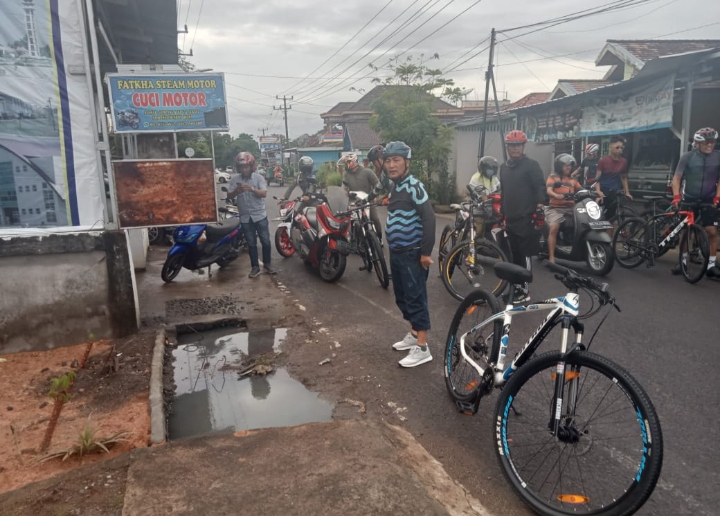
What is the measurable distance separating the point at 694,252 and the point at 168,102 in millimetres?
6935

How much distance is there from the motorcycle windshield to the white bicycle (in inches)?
181

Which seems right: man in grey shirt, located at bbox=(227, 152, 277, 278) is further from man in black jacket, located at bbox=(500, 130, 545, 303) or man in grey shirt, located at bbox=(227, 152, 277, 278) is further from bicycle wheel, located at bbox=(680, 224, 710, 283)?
bicycle wheel, located at bbox=(680, 224, 710, 283)

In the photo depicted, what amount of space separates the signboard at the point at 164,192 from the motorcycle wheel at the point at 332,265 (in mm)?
2619

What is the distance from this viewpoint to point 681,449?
11.1 feet

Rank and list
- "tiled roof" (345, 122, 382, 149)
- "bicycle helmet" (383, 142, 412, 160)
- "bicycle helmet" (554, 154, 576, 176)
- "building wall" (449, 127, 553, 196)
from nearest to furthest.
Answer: "bicycle helmet" (383, 142, 412, 160), "bicycle helmet" (554, 154, 576, 176), "building wall" (449, 127, 553, 196), "tiled roof" (345, 122, 382, 149)

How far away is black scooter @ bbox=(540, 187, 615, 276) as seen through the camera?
7.81 metres

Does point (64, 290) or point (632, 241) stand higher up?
point (64, 290)

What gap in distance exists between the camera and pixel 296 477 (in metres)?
3.01

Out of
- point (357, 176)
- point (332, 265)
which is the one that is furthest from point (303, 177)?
point (332, 265)

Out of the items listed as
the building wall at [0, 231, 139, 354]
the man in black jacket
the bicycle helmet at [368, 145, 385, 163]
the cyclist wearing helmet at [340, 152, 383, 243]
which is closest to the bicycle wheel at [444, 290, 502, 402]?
the man in black jacket

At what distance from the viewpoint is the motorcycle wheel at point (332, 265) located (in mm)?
7996

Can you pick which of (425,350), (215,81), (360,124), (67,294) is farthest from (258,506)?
(360,124)

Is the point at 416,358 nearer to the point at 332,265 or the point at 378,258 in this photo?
the point at 378,258

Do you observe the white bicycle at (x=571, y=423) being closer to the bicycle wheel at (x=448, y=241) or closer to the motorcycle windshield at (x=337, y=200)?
the bicycle wheel at (x=448, y=241)
